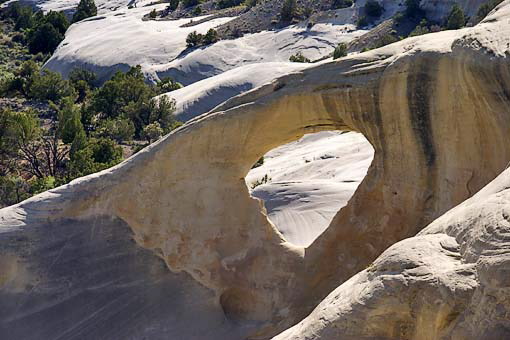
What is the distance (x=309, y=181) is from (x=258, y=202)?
272 inches

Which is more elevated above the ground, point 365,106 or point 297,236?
point 365,106

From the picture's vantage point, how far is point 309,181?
1723cm

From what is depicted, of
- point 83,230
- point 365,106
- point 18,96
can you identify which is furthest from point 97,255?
point 18,96

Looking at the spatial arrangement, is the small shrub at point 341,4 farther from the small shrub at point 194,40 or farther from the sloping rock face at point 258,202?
the sloping rock face at point 258,202

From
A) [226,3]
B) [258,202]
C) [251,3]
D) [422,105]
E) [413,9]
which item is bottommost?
[226,3]

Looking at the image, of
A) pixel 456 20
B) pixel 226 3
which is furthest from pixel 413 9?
pixel 226 3

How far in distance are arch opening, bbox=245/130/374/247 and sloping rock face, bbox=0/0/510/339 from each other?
2246 millimetres

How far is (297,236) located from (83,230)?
4.70 m

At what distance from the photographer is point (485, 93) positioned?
7789mm

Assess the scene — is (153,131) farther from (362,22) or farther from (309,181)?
(362,22)

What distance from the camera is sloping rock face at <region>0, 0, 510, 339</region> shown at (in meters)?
8.34

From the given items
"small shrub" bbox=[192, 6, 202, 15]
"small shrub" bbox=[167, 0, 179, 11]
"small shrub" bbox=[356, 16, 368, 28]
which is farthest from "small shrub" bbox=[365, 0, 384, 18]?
"small shrub" bbox=[167, 0, 179, 11]

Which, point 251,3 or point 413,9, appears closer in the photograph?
point 413,9

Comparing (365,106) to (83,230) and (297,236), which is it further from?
(297,236)
